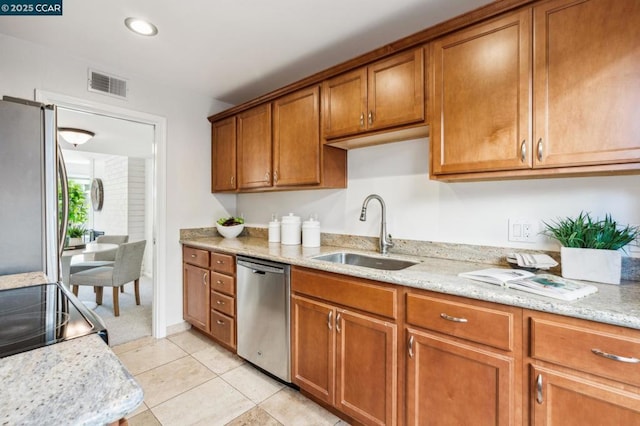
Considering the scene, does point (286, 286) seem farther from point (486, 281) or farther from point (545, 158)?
point (545, 158)

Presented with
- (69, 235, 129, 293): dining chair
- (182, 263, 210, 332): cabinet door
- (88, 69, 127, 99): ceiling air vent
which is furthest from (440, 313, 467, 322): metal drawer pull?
(69, 235, 129, 293): dining chair

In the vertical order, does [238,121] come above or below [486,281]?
above

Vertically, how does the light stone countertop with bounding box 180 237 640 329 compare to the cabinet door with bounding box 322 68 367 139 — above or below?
below

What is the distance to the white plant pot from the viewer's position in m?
1.30

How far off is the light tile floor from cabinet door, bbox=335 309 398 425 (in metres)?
0.24

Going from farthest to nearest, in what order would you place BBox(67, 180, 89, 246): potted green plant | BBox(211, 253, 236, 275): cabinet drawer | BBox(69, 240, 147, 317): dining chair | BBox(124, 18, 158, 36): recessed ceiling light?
1. BBox(67, 180, 89, 246): potted green plant
2. BBox(69, 240, 147, 317): dining chair
3. BBox(211, 253, 236, 275): cabinet drawer
4. BBox(124, 18, 158, 36): recessed ceiling light

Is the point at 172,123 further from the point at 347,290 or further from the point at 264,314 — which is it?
the point at 347,290

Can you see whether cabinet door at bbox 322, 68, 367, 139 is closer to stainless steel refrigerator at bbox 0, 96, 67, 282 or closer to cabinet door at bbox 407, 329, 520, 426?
cabinet door at bbox 407, 329, 520, 426

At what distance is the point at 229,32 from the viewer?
2.02 metres

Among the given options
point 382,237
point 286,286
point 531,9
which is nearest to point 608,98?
point 531,9

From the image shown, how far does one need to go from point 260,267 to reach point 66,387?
1.62m

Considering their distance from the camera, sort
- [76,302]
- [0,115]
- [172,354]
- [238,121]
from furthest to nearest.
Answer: [238,121], [172,354], [0,115], [76,302]

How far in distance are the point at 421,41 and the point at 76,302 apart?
1.99 metres

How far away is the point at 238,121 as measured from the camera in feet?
9.62
